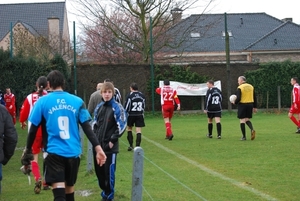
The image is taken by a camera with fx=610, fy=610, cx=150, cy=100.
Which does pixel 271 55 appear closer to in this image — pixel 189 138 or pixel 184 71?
pixel 184 71

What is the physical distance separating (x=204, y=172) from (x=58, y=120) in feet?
18.4

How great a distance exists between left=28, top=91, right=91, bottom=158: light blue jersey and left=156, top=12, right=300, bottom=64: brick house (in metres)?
40.7

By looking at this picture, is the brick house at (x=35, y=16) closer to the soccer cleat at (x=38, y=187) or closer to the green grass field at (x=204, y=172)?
the green grass field at (x=204, y=172)

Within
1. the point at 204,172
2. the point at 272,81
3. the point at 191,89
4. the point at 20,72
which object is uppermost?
the point at 20,72

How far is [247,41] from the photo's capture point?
56219mm

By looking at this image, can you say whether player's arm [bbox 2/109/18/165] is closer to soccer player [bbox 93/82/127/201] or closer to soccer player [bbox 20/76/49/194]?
soccer player [bbox 93/82/127/201]

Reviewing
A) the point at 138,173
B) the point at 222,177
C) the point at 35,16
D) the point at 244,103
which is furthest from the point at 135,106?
the point at 35,16

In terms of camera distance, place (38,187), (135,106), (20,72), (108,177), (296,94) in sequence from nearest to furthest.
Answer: (108,177) < (38,187) < (135,106) < (296,94) < (20,72)

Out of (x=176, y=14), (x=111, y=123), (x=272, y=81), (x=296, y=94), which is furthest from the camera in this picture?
(x=176, y=14)

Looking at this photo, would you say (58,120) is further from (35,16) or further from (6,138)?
(35,16)

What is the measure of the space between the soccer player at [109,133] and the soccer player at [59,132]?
2.03 m

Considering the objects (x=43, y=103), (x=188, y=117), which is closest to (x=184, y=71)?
(x=188, y=117)

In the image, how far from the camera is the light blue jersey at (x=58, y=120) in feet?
22.4

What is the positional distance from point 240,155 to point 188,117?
703 inches
